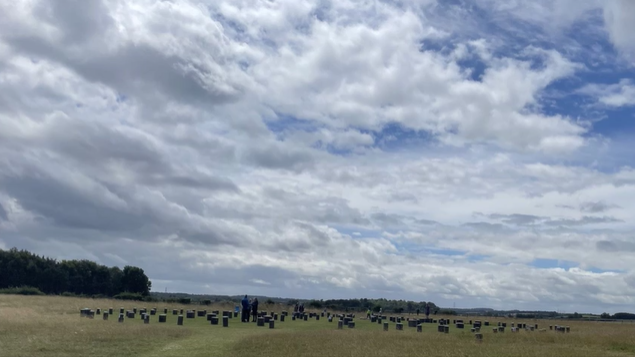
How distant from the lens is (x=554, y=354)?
21.7 metres

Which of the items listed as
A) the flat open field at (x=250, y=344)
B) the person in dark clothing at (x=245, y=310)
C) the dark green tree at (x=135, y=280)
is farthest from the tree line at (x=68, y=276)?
the flat open field at (x=250, y=344)

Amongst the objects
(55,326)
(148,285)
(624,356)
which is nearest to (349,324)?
(55,326)

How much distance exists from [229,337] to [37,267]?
9135 cm

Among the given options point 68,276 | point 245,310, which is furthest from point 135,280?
point 245,310

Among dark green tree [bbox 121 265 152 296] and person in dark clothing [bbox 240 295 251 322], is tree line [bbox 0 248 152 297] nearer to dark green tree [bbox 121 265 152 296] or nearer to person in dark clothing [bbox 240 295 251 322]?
dark green tree [bbox 121 265 152 296]

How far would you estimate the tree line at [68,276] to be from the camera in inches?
4183

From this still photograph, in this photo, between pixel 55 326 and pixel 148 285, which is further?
pixel 148 285

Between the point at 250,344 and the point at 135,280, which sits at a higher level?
the point at 135,280

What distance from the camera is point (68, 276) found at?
112 m

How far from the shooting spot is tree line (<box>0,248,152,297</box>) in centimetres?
10625

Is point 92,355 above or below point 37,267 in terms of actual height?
below

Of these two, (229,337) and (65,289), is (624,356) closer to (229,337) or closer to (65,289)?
(229,337)

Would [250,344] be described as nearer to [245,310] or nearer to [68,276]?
[245,310]

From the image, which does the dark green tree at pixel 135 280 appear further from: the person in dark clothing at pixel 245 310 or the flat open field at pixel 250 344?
the flat open field at pixel 250 344
